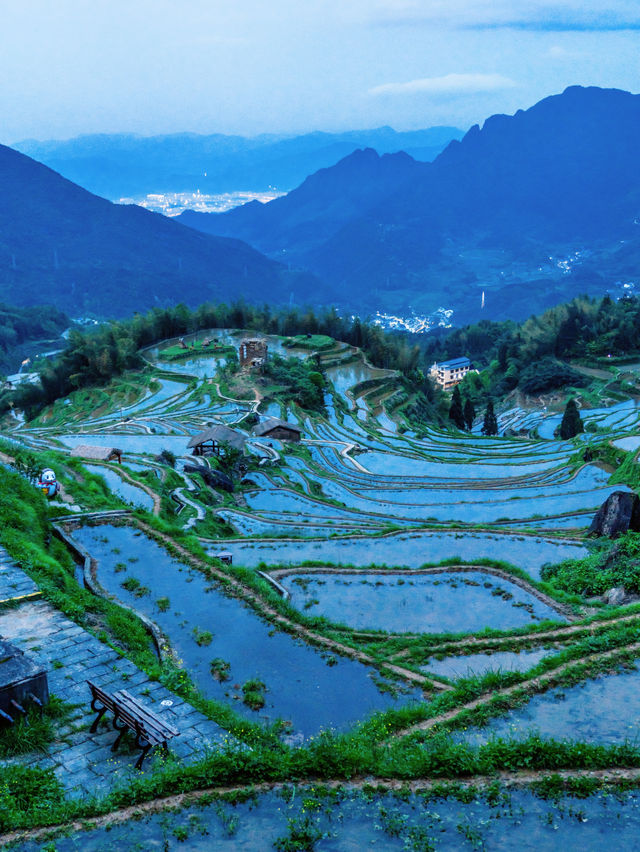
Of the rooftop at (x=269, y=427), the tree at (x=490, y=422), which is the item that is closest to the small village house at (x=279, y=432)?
the rooftop at (x=269, y=427)

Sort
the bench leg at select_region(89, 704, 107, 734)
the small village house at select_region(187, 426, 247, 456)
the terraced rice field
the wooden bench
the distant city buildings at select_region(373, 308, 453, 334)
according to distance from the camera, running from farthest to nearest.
→ the distant city buildings at select_region(373, 308, 453, 334) < the small village house at select_region(187, 426, 247, 456) < the bench leg at select_region(89, 704, 107, 734) < the wooden bench < the terraced rice field

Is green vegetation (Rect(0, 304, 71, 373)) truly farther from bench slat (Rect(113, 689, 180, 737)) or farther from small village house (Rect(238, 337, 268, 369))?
bench slat (Rect(113, 689, 180, 737))

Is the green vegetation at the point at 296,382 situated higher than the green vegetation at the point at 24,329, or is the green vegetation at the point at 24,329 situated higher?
the green vegetation at the point at 296,382

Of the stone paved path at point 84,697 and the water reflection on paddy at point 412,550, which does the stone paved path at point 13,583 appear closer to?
the stone paved path at point 84,697

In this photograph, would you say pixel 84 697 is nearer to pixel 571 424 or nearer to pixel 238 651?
pixel 238 651

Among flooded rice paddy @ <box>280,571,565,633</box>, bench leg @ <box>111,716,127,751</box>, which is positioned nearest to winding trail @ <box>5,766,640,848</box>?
bench leg @ <box>111,716,127,751</box>

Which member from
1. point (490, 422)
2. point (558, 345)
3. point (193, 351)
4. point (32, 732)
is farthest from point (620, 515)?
point (558, 345)
